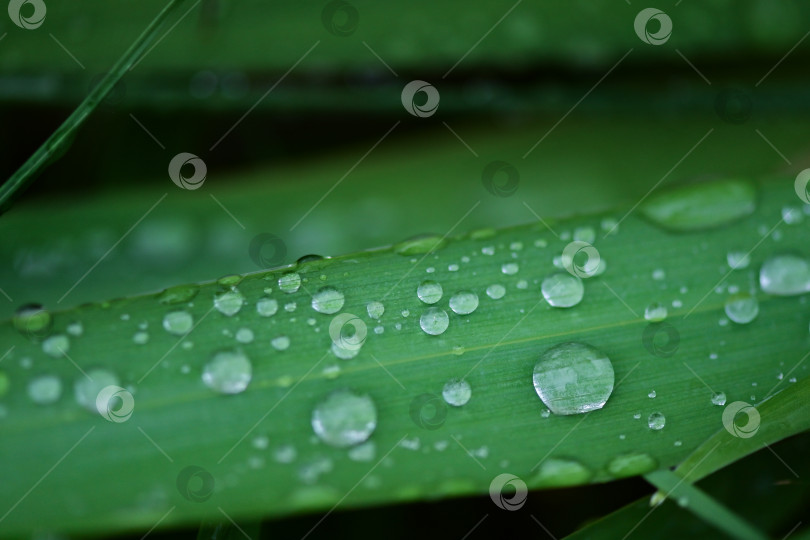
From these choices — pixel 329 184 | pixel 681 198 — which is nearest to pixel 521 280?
pixel 681 198

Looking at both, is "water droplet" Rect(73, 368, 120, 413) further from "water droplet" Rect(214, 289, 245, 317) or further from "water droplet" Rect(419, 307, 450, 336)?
"water droplet" Rect(419, 307, 450, 336)

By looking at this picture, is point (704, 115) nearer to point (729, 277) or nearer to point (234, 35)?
point (729, 277)

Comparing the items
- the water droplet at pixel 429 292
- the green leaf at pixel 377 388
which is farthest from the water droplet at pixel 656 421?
the water droplet at pixel 429 292

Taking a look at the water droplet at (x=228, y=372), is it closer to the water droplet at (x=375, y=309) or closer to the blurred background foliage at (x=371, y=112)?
the water droplet at (x=375, y=309)
